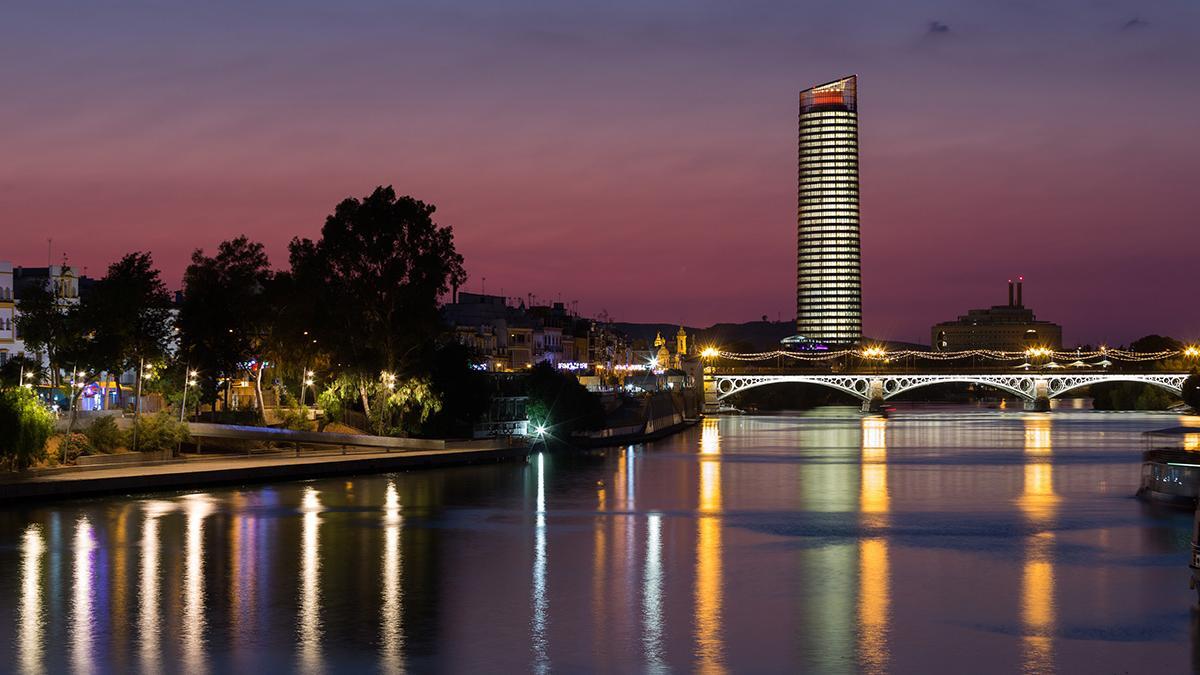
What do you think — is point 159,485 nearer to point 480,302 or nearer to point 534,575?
point 534,575

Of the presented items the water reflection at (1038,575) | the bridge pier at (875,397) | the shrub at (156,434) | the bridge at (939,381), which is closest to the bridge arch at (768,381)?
the bridge at (939,381)

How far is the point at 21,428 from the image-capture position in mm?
49344

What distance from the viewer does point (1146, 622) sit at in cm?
2781

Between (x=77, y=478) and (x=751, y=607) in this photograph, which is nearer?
(x=751, y=607)

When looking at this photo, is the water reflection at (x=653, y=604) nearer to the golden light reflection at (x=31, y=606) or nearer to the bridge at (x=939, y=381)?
the golden light reflection at (x=31, y=606)

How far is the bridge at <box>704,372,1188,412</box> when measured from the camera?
589 feet

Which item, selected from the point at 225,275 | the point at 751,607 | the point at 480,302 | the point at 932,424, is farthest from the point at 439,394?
the point at 480,302

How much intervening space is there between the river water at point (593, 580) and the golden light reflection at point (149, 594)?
0.26 ft

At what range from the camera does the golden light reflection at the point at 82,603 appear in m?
23.0

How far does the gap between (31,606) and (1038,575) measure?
21.9m

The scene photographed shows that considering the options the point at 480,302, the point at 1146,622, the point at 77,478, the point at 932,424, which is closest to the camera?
the point at 1146,622

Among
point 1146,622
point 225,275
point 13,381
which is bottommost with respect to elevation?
point 1146,622

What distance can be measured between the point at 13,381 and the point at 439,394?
22036 mm

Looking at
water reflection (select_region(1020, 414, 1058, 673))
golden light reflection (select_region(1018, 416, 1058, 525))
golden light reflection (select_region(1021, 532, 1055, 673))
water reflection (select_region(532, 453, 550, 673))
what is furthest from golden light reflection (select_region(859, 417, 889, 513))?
golden light reflection (select_region(1021, 532, 1055, 673))
